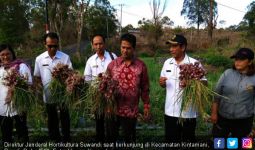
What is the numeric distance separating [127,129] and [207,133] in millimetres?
1845

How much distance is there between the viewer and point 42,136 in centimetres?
501

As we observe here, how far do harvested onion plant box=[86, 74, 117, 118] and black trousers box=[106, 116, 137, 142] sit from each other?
0.46 ft

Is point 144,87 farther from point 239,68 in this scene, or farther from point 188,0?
point 188,0

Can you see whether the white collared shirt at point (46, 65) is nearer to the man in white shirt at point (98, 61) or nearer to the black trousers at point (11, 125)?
the man in white shirt at point (98, 61)

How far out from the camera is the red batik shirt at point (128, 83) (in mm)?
3662

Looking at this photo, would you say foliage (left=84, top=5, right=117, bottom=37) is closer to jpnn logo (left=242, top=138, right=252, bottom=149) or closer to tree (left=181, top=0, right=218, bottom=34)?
tree (left=181, top=0, right=218, bottom=34)

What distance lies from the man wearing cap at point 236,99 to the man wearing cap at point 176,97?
32 centimetres

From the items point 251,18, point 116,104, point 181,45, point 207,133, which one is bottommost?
point 207,133

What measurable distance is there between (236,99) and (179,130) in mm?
714

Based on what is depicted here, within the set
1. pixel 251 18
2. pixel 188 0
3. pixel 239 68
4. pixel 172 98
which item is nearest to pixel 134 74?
pixel 172 98

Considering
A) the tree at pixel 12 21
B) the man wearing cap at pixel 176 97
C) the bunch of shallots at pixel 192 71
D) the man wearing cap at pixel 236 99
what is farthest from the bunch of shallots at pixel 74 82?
the tree at pixel 12 21

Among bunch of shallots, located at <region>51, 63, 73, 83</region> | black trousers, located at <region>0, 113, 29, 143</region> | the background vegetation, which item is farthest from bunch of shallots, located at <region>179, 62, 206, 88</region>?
the background vegetation

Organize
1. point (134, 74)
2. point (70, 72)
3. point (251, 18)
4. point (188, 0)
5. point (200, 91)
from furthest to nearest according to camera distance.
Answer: point (188, 0), point (251, 18), point (70, 72), point (134, 74), point (200, 91)

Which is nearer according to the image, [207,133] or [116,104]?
[116,104]
